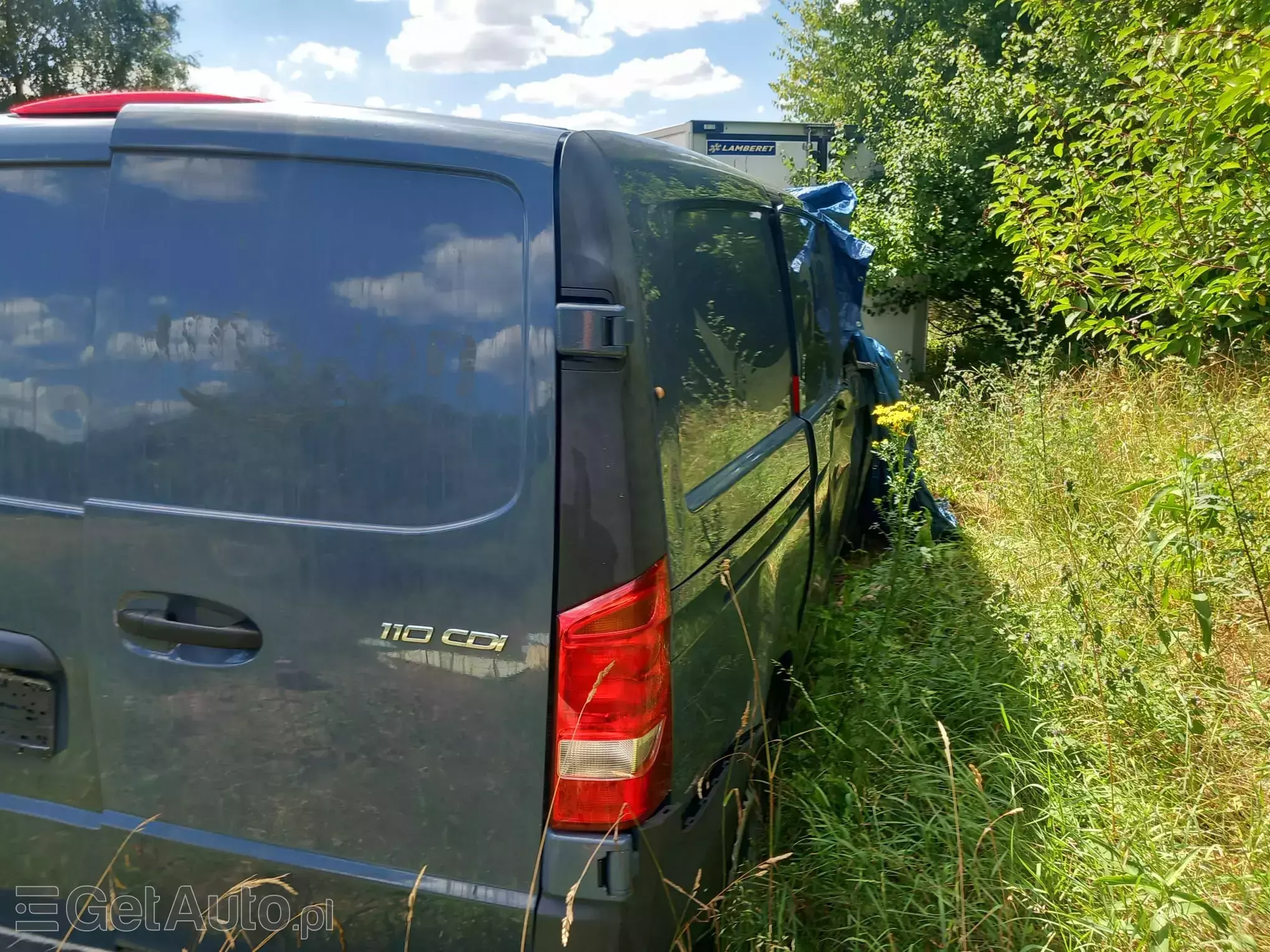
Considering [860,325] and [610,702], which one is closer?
[610,702]

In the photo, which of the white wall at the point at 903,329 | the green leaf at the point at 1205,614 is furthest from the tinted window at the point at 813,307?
the white wall at the point at 903,329

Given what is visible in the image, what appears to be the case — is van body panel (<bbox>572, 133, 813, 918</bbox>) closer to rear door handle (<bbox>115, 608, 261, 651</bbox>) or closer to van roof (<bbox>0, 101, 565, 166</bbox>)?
van roof (<bbox>0, 101, 565, 166</bbox>)

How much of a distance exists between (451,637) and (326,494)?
36 cm

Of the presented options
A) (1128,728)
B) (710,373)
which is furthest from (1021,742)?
(710,373)

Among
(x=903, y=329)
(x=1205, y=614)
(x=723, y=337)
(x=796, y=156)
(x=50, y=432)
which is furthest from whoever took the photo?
(x=903, y=329)

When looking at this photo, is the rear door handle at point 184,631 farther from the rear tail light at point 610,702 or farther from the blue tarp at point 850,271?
the blue tarp at point 850,271

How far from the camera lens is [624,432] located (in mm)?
1614

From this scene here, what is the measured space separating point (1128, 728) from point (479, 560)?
228cm

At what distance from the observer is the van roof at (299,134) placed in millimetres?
1659

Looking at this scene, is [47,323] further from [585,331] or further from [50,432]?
[585,331]

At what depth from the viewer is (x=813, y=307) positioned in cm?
370

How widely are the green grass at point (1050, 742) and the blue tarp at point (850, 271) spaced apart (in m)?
1.39

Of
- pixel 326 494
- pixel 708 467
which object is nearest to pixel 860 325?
pixel 708 467

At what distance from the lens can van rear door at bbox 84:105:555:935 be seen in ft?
5.31
